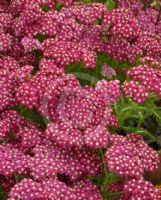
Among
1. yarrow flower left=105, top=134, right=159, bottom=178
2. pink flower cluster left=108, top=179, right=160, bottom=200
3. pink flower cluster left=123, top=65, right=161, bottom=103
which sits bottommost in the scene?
pink flower cluster left=108, top=179, right=160, bottom=200

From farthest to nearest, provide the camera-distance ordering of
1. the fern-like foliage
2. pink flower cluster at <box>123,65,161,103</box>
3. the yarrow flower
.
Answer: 1. the fern-like foliage
2. pink flower cluster at <box>123,65,161,103</box>
3. the yarrow flower

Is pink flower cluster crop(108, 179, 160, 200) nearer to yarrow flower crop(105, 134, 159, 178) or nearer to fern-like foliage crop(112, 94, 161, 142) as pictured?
yarrow flower crop(105, 134, 159, 178)

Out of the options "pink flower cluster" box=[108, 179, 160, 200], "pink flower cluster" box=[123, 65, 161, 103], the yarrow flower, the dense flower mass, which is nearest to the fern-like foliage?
the dense flower mass

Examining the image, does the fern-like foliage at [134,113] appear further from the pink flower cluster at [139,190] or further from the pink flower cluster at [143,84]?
the pink flower cluster at [139,190]

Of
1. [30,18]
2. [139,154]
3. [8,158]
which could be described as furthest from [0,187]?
[30,18]

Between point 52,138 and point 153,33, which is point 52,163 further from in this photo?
point 153,33

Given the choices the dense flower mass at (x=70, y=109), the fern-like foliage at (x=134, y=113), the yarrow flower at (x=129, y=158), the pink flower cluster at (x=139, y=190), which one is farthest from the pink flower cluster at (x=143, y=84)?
the pink flower cluster at (x=139, y=190)

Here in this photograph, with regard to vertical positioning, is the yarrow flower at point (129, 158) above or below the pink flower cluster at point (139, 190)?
above
